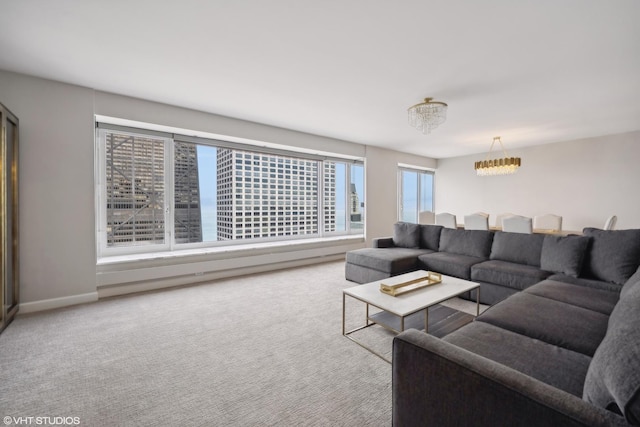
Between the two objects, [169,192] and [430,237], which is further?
[430,237]

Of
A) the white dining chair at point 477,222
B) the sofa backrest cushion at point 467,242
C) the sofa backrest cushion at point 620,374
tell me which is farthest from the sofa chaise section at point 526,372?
the white dining chair at point 477,222

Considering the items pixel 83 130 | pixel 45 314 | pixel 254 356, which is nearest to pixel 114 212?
pixel 83 130

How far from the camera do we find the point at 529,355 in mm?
1242

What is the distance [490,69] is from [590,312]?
2.23 metres

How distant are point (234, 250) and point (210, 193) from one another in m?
1.05

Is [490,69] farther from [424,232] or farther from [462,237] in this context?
[424,232]

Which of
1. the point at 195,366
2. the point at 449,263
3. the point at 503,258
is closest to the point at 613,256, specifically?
the point at 503,258

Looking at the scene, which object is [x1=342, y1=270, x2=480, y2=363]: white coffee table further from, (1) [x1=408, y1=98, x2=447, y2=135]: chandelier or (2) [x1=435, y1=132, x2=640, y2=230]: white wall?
(2) [x1=435, y1=132, x2=640, y2=230]: white wall

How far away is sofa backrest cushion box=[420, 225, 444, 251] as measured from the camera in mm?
4133

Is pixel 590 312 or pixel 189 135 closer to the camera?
pixel 590 312

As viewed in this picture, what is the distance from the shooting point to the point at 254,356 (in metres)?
1.97

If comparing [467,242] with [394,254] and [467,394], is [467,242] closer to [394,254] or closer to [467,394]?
[394,254]

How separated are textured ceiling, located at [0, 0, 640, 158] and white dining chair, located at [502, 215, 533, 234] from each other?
5.03 ft

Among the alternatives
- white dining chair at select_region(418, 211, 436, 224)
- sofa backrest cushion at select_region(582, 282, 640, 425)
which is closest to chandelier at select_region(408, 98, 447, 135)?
white dining chair at select_region(418, 211, 436, 224)
